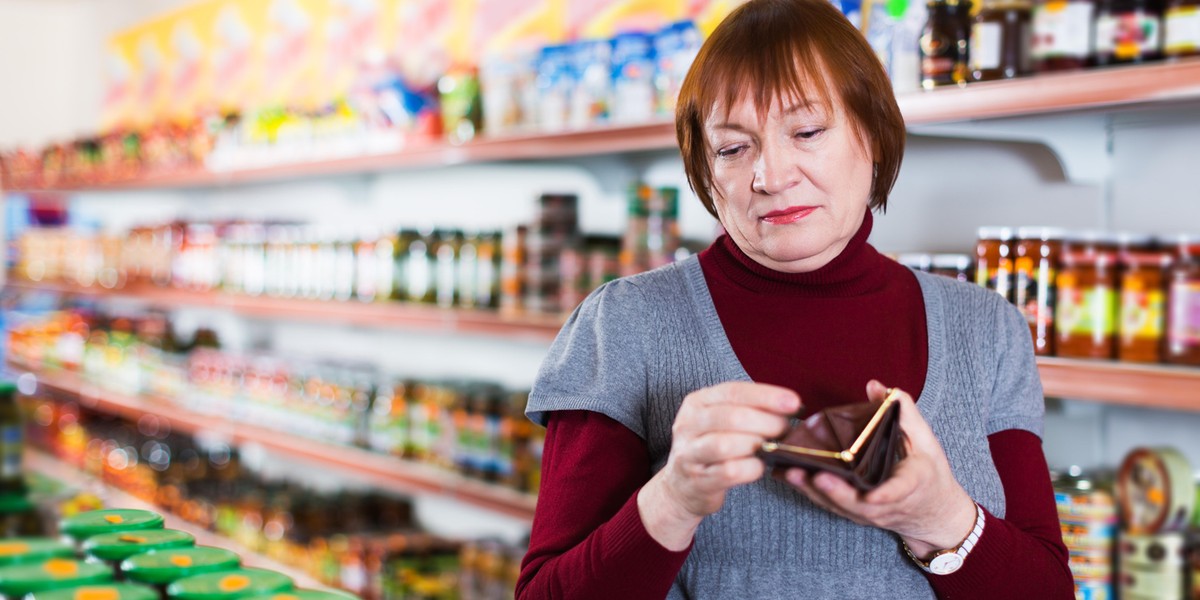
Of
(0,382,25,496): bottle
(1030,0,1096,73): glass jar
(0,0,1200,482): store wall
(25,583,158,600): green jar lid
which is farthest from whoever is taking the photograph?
(0,382,25,496): bottle

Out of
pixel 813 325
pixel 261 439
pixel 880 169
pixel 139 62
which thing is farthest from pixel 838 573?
pixel 139 62

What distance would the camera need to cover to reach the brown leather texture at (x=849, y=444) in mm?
998

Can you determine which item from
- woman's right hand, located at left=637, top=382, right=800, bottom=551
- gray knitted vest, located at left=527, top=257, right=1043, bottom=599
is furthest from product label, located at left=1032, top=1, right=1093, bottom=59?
woman's right hand, located at left=637, top=382, right=800, bottom=551

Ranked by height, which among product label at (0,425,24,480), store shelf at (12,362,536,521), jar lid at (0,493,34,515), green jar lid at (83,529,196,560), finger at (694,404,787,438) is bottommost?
store shelf at (12,362,536,521)

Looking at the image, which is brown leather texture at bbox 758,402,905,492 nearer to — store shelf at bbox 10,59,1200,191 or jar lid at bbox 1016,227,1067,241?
store shelf at bbox 10,59,1200,191

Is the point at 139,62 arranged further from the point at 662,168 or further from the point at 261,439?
the point at 662,168

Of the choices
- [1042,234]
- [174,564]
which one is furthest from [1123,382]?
[174,564]

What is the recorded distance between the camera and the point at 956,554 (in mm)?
1130

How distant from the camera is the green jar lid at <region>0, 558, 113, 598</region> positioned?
126 centimetres

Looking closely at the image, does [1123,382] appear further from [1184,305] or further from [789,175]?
[789,175]

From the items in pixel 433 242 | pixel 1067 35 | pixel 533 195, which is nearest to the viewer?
pixel 1067 35

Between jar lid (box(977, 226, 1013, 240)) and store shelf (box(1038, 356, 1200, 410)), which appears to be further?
jar lid (box(977, 226, 1013, 240))

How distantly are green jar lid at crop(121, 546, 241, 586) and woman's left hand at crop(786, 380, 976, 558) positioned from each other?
699mm

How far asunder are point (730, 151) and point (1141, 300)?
2.76 feet
